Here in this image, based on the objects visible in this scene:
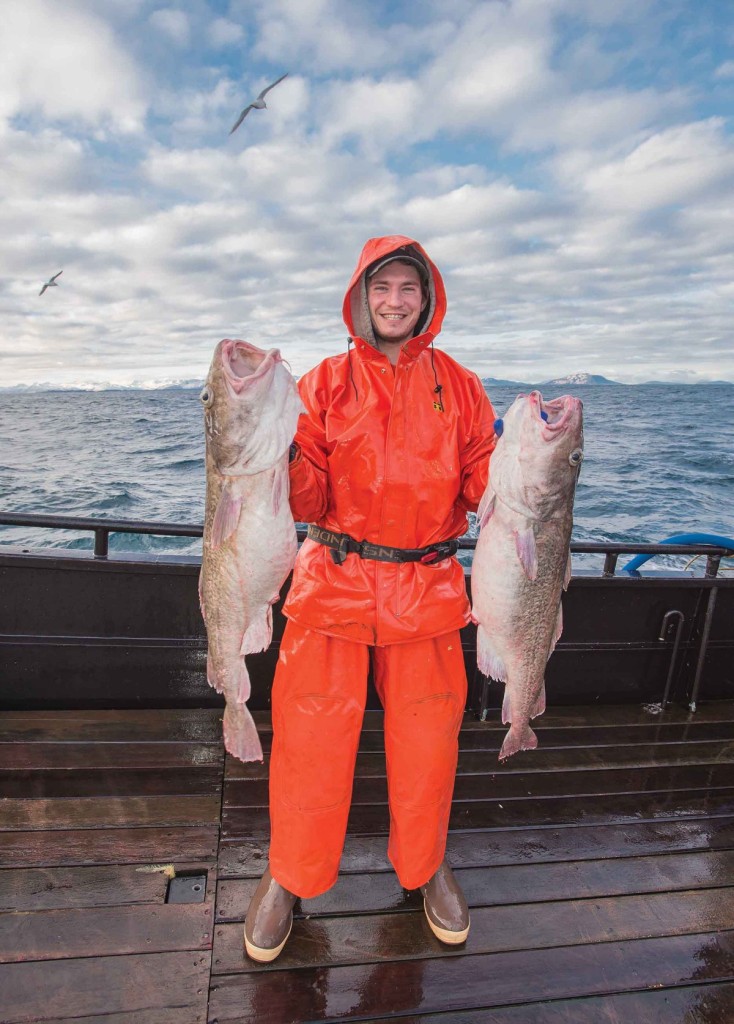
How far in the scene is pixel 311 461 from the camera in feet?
8.21

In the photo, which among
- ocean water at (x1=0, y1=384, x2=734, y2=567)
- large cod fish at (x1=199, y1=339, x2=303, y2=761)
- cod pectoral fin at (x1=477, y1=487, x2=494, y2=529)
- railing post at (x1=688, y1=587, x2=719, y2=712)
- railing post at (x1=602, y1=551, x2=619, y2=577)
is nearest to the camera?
large cod fish at (x1=199, y1=339, x2=303, y2=761)

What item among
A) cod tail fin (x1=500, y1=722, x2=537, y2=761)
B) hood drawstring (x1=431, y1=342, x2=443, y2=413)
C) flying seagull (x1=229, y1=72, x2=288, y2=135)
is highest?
flying seagull (x1=229, y1=72, x2=288, y2=135)

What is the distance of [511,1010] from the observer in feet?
7.70

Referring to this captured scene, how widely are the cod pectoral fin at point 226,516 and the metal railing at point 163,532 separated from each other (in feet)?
3.98

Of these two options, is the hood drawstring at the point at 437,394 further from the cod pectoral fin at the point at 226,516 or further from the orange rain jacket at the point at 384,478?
the cod pectoral fin at the point at 226,516

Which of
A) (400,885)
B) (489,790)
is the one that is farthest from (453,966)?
(489,790)

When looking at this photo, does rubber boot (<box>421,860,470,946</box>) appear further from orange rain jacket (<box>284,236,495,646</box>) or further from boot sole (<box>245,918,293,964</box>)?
orange rain jacket (<box>284,236,495,646</box>)

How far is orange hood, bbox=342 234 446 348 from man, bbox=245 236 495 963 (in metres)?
0.02

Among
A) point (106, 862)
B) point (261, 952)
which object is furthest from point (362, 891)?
point (106, 862)

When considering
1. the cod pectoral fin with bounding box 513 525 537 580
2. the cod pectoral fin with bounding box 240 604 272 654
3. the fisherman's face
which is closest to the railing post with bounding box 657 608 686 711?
the cod pectoral fin with bounding box 513 525 537 580

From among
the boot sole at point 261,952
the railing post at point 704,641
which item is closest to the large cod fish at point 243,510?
the boot sole at point 261,952

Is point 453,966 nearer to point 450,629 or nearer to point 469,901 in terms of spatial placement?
point 469,901

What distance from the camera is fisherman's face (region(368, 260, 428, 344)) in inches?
103

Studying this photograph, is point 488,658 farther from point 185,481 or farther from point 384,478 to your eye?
point 185,481
